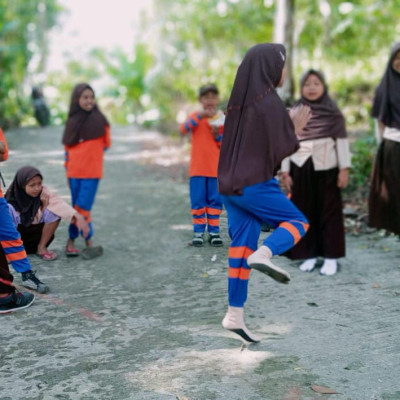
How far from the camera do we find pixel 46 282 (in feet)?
13.3

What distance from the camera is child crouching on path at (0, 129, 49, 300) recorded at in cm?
364

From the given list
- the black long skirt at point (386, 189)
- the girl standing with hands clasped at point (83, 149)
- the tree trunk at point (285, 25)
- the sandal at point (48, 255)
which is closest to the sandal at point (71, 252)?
the girl standing with hands clasped at point (83, 149)

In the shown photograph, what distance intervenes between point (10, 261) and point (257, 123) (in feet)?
6.35

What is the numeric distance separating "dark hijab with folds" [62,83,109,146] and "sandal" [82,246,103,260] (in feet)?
3.24

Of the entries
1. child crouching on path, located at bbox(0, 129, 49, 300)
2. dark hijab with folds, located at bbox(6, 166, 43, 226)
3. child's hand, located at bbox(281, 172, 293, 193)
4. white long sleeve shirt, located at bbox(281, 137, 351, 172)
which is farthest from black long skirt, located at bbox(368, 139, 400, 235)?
child crouching on path, located at bbox(0, 129, 49, 300)

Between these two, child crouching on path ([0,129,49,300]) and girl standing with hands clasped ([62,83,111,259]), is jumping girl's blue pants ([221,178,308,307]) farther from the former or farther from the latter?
girl standing with hands clasped ([62,83,111,259])

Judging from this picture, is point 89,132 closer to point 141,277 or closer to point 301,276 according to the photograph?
point 141,277

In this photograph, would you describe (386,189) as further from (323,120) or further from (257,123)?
(257,123)

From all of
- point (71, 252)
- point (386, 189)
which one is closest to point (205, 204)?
point (71, 252)

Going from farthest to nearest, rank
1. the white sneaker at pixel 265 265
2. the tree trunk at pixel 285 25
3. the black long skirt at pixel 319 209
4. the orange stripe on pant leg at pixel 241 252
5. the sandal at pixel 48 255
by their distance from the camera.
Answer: the tree trunk at pixel 285 25, the black long skirt at pixel 319 209, the sandal at pixel 48 255, the orange stripe on pant leg at pixel 241 252, the white sneaker at pixel 265 265

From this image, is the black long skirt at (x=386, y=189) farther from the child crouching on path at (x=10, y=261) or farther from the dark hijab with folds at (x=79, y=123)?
the child crouching on path at (x=10, y=261)

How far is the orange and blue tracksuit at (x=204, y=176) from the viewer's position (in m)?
3.42

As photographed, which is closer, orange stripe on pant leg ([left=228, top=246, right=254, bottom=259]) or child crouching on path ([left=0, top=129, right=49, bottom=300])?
orange stripe on pant leg ([left=228, top=246, right=254, bottom=259])

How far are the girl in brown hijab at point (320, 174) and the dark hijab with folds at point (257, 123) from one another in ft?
6.38
